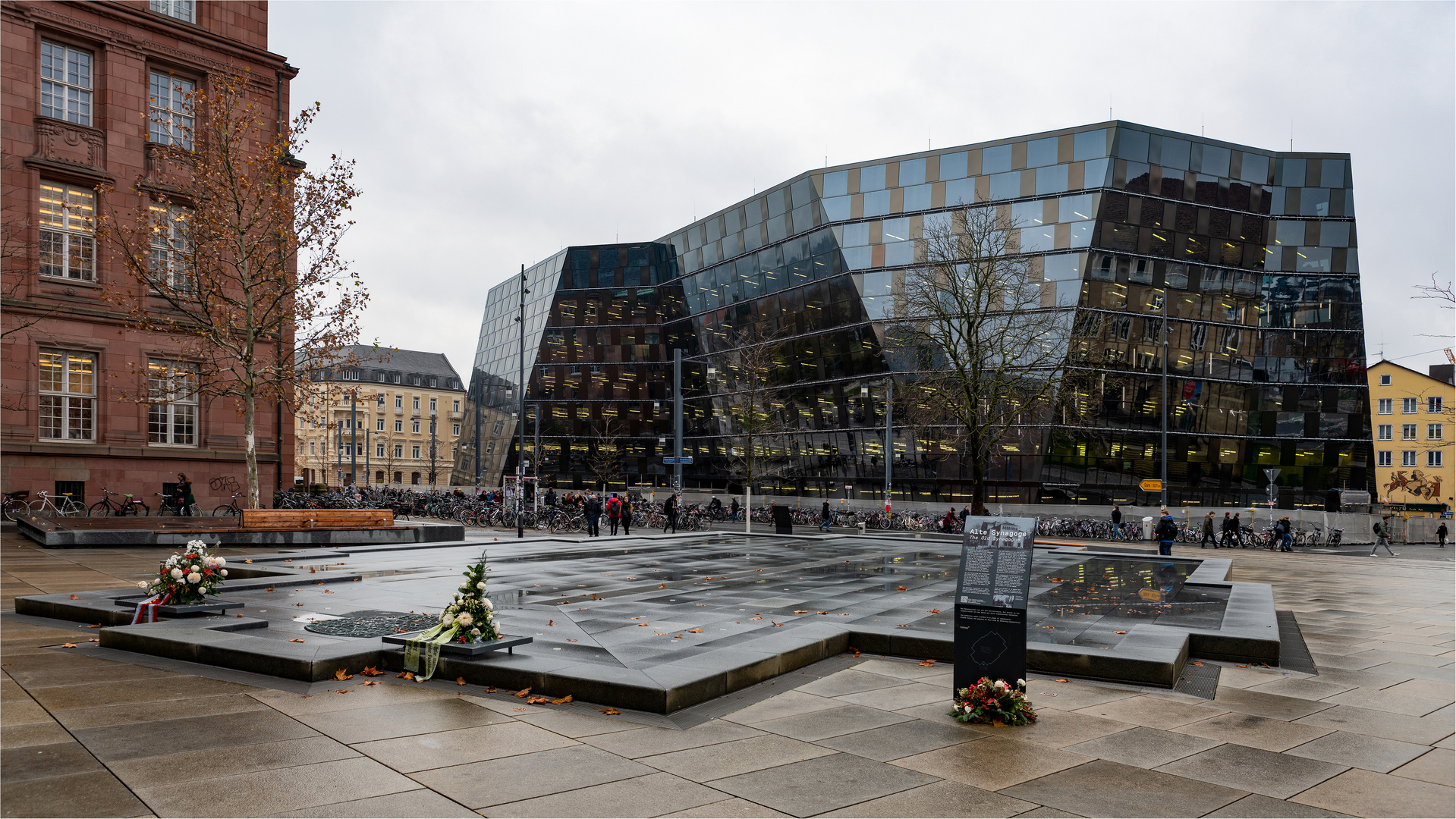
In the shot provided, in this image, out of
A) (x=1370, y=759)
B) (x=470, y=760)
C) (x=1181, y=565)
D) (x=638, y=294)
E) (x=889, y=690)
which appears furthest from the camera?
(x=638, y=294)

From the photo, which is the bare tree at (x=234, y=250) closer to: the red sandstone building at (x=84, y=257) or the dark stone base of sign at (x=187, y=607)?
the red sandstone building at (x=84, y=257)

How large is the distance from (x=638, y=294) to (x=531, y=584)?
5212 cm

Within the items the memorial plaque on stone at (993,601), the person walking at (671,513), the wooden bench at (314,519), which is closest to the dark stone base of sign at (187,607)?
the memorial plaque on stone at (993,601)

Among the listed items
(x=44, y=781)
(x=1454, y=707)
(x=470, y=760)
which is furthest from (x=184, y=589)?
(x=1454, y=707)

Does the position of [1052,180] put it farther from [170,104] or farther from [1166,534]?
[170,104]

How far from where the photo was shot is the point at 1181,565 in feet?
76.9

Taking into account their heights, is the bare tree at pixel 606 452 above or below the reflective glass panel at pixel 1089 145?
below

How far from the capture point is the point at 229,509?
31484 mm

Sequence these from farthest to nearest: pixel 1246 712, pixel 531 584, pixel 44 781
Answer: pixel 531 584 → pixel 1246 712 → pixel 44 781

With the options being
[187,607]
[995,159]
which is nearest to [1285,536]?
[995,159]

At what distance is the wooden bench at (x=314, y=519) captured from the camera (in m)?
24.7

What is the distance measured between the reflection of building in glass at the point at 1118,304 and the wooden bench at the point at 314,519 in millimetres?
26793

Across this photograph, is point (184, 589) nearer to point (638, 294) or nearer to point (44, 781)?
point (44, 781)

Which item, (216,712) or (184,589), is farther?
(184,589)
